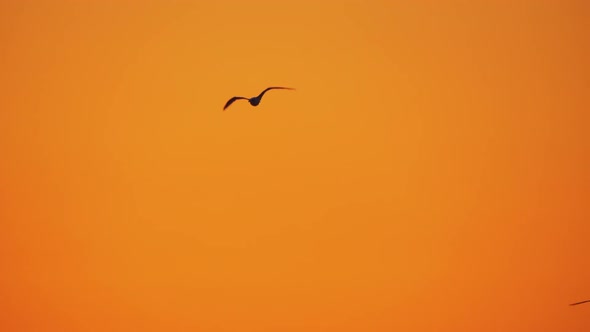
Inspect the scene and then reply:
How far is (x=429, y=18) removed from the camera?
189 cm

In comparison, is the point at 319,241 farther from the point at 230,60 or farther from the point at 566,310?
the point at 566,310

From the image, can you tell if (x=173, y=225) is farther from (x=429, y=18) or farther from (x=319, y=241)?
(x=429, y=18)

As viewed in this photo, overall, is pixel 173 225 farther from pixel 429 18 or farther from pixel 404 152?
pixel 429 18

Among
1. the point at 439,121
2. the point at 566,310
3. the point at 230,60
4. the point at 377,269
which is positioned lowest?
the point at 566,310

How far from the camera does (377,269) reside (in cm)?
195

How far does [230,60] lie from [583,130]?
4.18 ft

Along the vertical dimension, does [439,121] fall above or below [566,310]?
above

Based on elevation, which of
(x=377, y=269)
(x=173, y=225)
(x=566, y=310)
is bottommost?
(x=566, y=310)

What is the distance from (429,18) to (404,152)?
0.47m

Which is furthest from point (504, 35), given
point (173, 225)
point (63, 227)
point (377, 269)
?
point (63, 227)

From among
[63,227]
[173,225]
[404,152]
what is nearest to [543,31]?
[404,152]

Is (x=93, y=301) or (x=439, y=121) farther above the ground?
(x=439, y=121)

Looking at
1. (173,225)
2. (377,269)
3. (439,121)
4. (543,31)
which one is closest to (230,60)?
→ (173,225)

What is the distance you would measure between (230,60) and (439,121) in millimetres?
761
